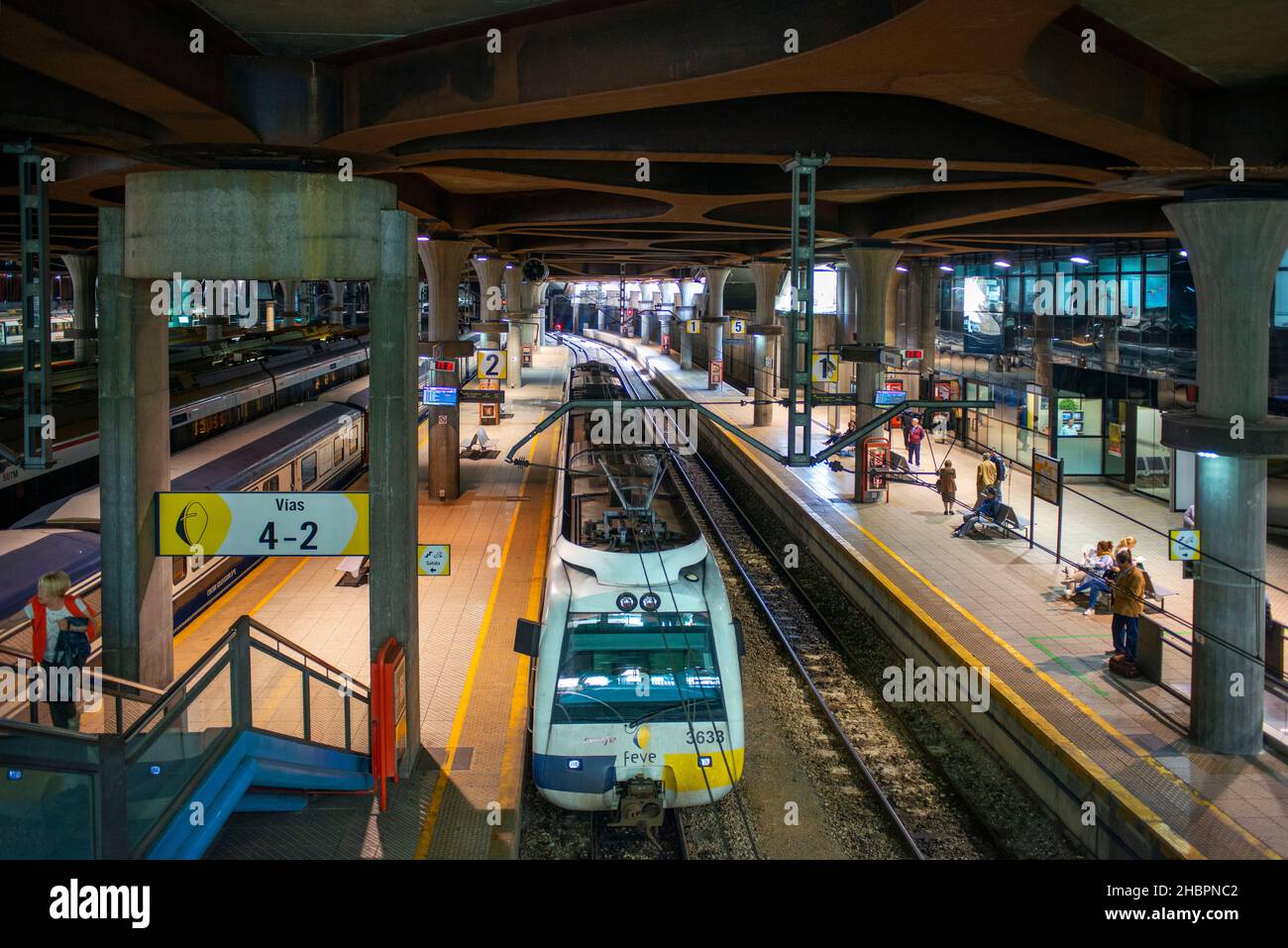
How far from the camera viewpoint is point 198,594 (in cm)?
1457

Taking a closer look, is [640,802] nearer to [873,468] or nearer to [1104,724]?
[1104,724]

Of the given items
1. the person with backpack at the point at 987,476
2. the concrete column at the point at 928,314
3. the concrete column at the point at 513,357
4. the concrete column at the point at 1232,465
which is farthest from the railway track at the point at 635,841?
the concrete column at the point at 513,357

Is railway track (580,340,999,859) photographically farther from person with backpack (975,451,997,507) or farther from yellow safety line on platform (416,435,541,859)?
yellow safety line on platform (416,435,541,859)

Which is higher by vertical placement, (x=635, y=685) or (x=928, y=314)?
(x=928, y=314)

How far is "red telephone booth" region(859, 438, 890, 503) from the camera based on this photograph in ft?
76.2

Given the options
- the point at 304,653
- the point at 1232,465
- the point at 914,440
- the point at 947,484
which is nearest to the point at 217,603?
the point at 304,653

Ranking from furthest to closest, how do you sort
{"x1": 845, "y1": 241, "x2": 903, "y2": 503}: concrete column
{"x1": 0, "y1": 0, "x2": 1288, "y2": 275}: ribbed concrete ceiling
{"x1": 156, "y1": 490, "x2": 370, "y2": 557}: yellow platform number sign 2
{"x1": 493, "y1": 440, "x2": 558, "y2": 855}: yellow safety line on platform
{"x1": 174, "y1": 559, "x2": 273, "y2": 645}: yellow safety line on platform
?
1. {"x1": 845, "y1": 241, "x2": 903, "y2": 503}: concrete column
2. {"x1": 174, "y1": 559, "x2": 273, "y2": 645}: yellow safety line on platform
3. {"x1": 493, "y1": 440, "x2": 558, "y2": 855}: yellow safety line on platform
4. {"x1": 156, "y1": 490, "x2": 370, "y2": 557}: yellow platform number sign 2
5. {"x1": 0, "y1": 0, "x2": 1288, "y2": 275}: ribbed concrete ceiling

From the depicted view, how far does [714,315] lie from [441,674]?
112ft

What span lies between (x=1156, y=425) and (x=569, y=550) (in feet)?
56.2

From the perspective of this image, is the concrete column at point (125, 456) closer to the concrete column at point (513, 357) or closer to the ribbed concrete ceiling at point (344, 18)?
the ribbed concrete ceiling at point (344, 18)

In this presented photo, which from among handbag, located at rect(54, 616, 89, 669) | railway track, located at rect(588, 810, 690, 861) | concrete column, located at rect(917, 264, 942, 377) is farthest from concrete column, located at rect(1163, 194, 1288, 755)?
concrete column, located at rect(917, 264, 942, 377)

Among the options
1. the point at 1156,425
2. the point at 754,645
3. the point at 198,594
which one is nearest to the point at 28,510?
the point at 198,594

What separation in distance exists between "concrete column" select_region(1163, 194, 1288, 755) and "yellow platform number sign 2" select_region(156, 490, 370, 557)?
309 inches

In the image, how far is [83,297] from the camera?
33844 mm
